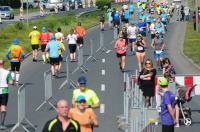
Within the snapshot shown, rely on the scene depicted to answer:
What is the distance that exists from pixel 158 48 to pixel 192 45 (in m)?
11.6

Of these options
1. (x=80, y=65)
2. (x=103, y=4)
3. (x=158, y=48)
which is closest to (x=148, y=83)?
(x=80, y=65)

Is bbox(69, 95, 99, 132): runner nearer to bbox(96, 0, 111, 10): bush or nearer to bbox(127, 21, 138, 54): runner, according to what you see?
bbox(127, 21, 138, 54): runner

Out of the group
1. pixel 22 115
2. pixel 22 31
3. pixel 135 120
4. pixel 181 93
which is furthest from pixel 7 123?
pixel 22 31

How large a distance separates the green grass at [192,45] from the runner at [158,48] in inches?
70.9

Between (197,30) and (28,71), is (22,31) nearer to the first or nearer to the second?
(197,30)

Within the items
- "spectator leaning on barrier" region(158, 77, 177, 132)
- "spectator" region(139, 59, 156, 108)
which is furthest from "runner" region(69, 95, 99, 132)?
"spectator" region(139, 59, 156, 108)

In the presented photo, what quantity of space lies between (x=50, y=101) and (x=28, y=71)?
893 centimetres

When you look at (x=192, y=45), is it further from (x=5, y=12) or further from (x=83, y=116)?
(x=5, y=12)

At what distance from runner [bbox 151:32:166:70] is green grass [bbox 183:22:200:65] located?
1801 mm

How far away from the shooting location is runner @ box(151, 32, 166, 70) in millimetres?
31078

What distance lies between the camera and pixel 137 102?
1842 centimetres

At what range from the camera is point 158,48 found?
106 feet

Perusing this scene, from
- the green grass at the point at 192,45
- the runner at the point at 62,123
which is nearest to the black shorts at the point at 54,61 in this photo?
the green grass at the point at 192,45

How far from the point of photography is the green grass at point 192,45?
36938 mm
